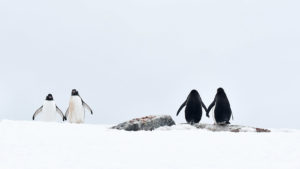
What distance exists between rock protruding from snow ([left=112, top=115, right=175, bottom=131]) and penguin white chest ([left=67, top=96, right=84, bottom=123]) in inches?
182

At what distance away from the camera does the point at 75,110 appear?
794 inches

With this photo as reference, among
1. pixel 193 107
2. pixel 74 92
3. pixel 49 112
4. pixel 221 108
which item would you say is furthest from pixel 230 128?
pixel 49 112

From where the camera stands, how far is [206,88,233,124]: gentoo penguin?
18094 mm

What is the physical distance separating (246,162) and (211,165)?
690 mm

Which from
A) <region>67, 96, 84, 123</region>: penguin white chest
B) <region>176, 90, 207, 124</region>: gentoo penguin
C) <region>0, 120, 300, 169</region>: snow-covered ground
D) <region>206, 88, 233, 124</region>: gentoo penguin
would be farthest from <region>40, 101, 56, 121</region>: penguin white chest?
<region>0, 120, 300, 169</region>: snow-covered ground

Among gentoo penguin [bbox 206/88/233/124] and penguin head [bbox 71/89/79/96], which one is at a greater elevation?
penguin head [bbox 71/89/79/96]

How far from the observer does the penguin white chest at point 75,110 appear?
20141 millimetres

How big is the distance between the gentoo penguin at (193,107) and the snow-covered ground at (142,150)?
6.95 m

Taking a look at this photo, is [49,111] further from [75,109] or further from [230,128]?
[230,128]

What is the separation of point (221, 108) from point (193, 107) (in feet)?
3.82

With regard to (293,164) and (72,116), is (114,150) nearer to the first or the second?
(293,164)

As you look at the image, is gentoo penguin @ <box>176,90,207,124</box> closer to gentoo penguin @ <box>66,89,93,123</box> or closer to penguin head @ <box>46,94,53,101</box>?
gentoo penguin @ <box>66,89,93,123</box>

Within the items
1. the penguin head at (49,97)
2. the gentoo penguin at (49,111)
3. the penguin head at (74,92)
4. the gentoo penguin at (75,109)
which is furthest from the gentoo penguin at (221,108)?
the penguin head at (49,97)

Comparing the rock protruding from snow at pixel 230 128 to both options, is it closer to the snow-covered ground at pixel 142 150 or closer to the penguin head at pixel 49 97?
Result: the snow-covered ground at pixel 142 150
